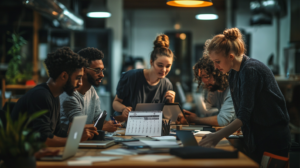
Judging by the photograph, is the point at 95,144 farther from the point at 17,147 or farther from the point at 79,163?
the point at 17,147

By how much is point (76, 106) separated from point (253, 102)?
131 centimetres

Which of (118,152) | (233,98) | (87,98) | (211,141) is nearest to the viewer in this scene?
(118,152)

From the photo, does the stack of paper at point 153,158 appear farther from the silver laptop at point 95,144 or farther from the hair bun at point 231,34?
the hair bun at point 231,34

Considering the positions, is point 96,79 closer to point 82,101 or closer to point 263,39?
point 82,101

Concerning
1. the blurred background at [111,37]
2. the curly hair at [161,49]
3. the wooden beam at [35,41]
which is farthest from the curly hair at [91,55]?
the wooden beam at [35,41]

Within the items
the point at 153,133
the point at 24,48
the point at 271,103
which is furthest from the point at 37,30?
the point at 271,103

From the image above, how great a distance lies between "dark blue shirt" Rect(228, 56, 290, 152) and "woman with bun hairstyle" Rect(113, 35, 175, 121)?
3.11 ft

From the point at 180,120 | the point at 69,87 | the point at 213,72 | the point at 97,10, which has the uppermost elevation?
the point at 97,10

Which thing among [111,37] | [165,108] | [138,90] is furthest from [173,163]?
[111,37]

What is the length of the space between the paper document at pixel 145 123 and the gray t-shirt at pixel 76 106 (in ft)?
1.34

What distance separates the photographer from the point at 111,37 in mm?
7797

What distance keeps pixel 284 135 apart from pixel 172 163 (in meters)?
0.95

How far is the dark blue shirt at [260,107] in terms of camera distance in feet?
6.21

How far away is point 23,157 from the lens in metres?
1.32
